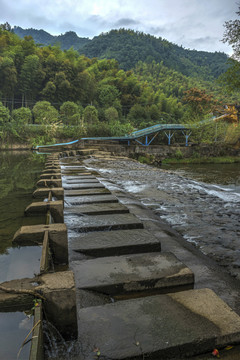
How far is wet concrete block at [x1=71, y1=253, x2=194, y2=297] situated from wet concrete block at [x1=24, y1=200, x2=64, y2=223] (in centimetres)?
117

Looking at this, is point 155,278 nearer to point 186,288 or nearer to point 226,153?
point 186,288

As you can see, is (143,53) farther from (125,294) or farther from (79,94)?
(125,294)

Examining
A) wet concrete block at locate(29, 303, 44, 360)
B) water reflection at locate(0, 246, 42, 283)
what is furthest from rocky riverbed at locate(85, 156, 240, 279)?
wet concrete block at locate(29, 303, 44, 360)

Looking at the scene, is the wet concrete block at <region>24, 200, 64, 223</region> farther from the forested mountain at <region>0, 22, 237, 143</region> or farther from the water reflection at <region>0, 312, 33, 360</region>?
the forested mountain at <region>0, 22, 237, 143</region>

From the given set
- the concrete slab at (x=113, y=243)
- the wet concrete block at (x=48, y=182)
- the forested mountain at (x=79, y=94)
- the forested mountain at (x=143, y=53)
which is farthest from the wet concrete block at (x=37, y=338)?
the forested mountain at (x=143, y=53)

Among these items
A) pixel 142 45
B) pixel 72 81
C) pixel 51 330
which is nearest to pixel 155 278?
pixel 51 330

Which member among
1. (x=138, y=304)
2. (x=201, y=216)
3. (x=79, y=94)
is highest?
(x=79, y=94)

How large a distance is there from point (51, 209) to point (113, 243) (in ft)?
4.03

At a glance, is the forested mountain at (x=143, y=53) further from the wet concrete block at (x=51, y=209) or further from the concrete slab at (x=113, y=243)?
the concrete slab at (x=113, y=243)

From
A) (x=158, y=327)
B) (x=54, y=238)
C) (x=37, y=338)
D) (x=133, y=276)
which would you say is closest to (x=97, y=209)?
(x=54, y=238)

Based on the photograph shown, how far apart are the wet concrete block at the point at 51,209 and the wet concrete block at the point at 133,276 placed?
1.17m

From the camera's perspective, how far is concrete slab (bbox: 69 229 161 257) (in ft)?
11.5

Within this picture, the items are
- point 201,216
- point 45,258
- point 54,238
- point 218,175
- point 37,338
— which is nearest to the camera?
point 37,338

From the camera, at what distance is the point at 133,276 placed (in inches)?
110
